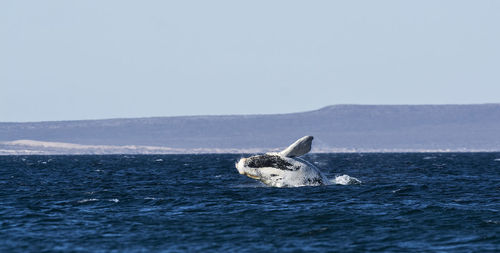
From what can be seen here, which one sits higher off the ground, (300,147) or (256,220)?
(300,147)

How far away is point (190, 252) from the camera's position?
→ 22672 mm

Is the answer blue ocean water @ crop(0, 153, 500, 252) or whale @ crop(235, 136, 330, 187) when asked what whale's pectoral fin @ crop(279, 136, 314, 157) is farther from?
blue ocean water @ crop(0, 153, 500, 252)

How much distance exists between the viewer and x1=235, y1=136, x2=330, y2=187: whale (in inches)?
1592

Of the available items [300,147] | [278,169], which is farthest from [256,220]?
[278,169]

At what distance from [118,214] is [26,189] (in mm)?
16232

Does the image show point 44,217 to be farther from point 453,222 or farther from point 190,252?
point 453,222

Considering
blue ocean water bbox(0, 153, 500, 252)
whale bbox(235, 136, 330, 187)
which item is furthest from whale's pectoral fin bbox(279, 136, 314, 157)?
blue ocean water bbox(0, 153, 500, 252)

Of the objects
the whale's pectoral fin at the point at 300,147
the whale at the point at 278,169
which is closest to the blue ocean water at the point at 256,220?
the whale at the point at 278,169

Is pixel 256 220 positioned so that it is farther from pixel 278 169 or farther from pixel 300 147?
pixel 278 169

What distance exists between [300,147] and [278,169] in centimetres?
253

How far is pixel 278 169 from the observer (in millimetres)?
40844

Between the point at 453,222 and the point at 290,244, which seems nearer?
the point at 290,244

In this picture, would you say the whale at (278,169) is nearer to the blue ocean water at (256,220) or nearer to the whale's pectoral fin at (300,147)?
the whale's pectoral fin at (300,147)

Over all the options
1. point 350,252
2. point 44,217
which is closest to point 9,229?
point 44,217
